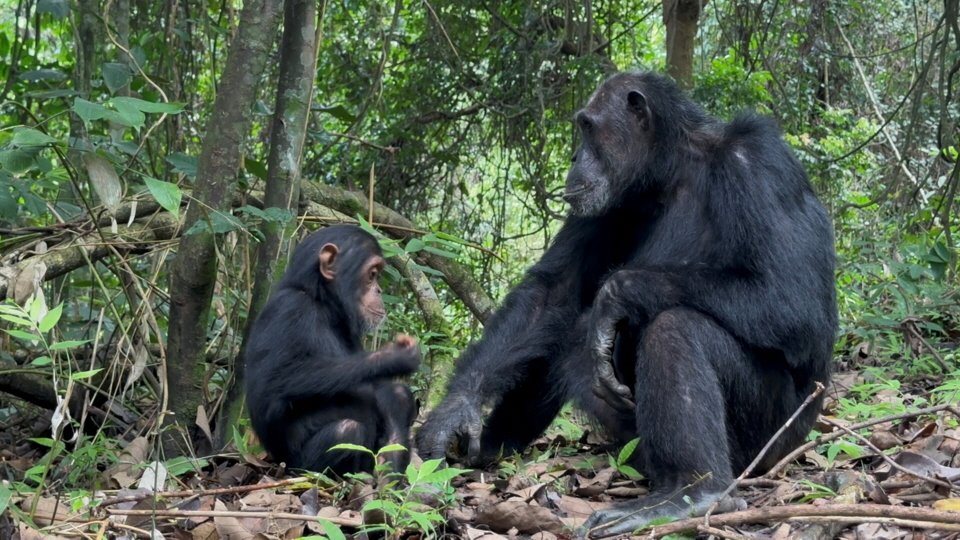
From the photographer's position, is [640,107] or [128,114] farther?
[640,107]

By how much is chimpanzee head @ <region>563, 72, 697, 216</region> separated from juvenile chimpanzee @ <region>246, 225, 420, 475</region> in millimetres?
1151

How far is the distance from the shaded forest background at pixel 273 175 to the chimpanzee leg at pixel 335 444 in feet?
2.44

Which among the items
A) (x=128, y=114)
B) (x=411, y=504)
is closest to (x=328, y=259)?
(x=128, y=114)

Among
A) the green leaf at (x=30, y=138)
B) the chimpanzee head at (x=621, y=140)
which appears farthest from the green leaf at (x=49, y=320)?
the chimpanzee head at (x=621, y=140)

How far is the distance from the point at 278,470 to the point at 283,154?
167 centimetres

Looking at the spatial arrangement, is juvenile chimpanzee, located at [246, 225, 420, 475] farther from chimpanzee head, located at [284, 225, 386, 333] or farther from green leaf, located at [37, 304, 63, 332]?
green leaf, located at [37, 304, 63, 332]

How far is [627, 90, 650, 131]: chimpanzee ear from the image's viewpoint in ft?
16.2

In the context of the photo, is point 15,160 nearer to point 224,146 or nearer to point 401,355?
point 224,146

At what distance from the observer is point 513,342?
201 inches

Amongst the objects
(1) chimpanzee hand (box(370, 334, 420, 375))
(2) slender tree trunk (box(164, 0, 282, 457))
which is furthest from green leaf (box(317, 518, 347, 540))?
(2) slender tree trunk (box(164, 0, 282, 457))

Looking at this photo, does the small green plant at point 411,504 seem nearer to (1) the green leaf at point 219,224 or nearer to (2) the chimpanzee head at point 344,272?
(2) the chimpanzee head at point 344,272

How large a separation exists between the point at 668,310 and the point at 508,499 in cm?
105

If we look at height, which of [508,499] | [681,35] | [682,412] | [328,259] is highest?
[681,35]

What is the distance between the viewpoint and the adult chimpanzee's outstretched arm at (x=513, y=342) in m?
4.73
